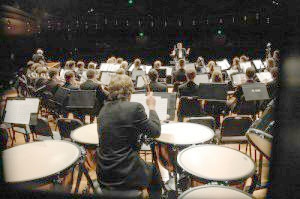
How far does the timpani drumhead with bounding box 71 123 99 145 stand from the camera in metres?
2.88

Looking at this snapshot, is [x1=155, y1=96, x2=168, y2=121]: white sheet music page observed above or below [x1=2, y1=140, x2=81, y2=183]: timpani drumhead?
above

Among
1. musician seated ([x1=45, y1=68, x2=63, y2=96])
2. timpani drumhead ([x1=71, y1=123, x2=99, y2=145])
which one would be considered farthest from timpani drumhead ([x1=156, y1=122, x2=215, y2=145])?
musician seated ([x1=45, y1=68, x2=63, y2=96])

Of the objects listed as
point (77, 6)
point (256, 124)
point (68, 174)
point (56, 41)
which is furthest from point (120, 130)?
point (77, 6)

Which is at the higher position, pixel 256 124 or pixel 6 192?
pixel 256 124

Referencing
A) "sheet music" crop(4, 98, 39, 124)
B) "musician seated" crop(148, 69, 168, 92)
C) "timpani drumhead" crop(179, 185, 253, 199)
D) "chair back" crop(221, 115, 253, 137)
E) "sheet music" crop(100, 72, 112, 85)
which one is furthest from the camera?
"sheet music" crop(100, 72, 112, 85)

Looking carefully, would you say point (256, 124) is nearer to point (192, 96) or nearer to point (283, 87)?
point (283, 87)

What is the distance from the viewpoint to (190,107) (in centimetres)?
468

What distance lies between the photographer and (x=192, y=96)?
486 centimetres

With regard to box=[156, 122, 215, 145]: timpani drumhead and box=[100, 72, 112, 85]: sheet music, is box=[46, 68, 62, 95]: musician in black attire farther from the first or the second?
box=[156, 122, 215, 145]: timpani drumhead

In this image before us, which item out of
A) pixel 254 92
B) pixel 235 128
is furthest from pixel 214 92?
pixel 235 128

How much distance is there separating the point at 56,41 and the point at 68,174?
13707 millimetres

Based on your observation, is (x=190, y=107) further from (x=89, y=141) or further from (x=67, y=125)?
(x=89, y=141)

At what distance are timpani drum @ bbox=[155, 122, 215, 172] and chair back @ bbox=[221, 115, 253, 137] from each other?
0.59 m

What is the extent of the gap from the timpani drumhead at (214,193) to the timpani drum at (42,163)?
1047mm
